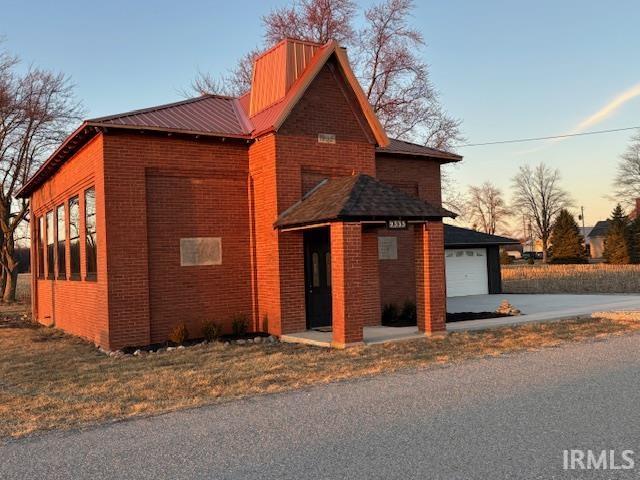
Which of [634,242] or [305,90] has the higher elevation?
[305,90]

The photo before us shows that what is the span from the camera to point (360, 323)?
11.2 m

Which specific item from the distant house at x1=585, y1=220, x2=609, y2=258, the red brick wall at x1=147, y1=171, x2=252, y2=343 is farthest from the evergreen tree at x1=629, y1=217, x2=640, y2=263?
the red brick wall at x1=147, y1=171, x2=252, y2=343

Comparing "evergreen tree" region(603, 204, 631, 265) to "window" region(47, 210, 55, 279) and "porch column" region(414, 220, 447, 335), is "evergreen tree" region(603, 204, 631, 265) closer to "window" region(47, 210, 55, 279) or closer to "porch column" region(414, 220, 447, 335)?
"porch column" region(414, 220, 447, 335)

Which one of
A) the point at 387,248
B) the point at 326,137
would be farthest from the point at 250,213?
the point at 387,248

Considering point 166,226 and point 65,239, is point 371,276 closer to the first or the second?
point 166,226

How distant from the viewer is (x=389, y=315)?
14.9 m

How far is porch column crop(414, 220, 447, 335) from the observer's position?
12227mm

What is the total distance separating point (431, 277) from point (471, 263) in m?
15.0

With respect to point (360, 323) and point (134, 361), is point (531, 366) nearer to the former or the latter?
point (360, 323)

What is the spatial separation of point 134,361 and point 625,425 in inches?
322

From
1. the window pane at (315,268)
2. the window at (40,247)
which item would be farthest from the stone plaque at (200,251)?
the window at (40,247)

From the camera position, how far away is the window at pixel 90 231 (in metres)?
13.5

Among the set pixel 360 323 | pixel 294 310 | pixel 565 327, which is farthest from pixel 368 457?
pixel 565 327

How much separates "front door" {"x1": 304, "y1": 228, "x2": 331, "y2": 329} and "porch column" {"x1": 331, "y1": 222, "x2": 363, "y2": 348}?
256cm
